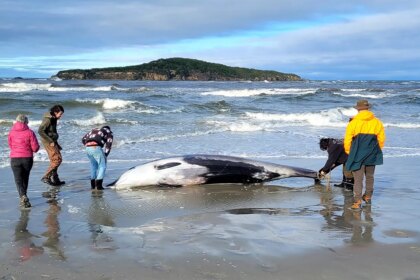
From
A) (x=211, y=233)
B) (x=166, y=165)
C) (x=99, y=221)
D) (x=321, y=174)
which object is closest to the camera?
(x=211, y=233)

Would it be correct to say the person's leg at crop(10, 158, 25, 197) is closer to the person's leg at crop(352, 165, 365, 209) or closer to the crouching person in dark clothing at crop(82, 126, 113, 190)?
the crouching person in dark clothing at crop(82, 126, 113, 190)

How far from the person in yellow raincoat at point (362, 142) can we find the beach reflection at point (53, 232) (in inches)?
188

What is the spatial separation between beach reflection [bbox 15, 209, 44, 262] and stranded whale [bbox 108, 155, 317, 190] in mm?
3058

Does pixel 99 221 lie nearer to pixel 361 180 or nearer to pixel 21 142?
pixel 21 142

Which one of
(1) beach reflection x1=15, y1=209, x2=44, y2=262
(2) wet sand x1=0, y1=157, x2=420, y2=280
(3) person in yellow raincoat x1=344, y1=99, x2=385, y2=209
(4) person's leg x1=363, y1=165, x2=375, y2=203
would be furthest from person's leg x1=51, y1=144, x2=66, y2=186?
(4) person's leg x1=363, y1=165, x2=375, y2=203

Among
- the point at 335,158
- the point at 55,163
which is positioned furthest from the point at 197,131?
the point at 335,158

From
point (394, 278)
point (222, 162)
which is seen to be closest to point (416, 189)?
point (222, 162)

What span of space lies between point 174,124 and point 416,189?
1532 centimetres

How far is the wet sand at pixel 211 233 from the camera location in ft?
17.7

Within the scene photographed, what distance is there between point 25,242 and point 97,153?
12.2ft

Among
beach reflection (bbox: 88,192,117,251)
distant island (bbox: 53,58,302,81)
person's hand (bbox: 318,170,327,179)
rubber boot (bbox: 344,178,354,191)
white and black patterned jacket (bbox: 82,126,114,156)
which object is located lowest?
beach reflection (bbox: 88,192,117,251)

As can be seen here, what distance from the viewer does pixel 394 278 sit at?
517 cm

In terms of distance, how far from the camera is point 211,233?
6770 mm

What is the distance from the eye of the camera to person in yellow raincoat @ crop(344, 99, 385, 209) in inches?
324
